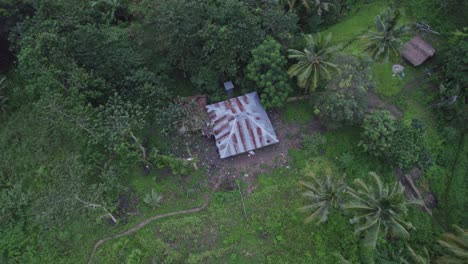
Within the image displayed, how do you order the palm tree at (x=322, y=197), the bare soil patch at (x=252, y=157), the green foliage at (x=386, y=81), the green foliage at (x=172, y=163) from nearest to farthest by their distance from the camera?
the palm tree at (x=322, y=197) → the green foliage at (x=172, y=163) → the bare soil patch at (x=252, y=157) → the green foliage at (x=386, y=81)

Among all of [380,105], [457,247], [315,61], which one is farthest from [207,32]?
[457,247]

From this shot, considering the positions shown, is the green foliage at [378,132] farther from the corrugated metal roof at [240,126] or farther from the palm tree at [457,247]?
the palm tree at [457,247]

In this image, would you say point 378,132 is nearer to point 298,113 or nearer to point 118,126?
point 298,113

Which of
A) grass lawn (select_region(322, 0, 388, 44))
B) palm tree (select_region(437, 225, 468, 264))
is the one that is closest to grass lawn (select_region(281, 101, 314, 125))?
grass lawn (select_region(322, 0, 388, 44))

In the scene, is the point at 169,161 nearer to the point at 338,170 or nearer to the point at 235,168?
the point at 235,168

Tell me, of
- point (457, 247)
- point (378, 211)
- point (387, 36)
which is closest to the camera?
point (457, 247)

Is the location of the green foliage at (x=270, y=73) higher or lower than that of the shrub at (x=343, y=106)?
higher

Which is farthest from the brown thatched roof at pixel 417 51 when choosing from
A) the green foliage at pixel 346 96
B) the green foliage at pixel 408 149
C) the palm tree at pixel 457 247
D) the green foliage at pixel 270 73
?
the palm tree at pixel 457 247
